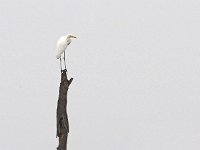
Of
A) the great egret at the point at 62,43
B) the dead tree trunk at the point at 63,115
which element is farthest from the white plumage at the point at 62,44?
the dead tree trunk at the point at 63,115

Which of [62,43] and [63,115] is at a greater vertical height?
[62,43]

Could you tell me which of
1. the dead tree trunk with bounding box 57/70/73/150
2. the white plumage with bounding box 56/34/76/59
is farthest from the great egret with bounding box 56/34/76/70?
the dead tree trunk with bounding box 57/70/73/150

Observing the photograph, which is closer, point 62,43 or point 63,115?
point 63,115

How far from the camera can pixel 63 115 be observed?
1952 cm

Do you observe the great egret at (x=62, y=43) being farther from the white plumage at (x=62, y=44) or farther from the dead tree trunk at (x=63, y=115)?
the dead tree trunk at (x=63, y=115)

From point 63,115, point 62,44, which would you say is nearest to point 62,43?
point 62,44

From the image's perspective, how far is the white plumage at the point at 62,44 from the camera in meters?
24.8

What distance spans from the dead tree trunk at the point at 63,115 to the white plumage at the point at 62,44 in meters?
5.19

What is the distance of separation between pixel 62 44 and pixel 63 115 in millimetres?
6509

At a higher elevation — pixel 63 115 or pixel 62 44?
pixel 62 44

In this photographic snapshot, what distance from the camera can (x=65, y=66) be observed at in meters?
21.3

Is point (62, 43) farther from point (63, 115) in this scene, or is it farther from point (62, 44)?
point (63, 115)

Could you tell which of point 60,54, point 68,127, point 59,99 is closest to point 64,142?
point 68,127

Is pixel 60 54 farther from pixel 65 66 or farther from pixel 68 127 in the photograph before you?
pixel 68 127
